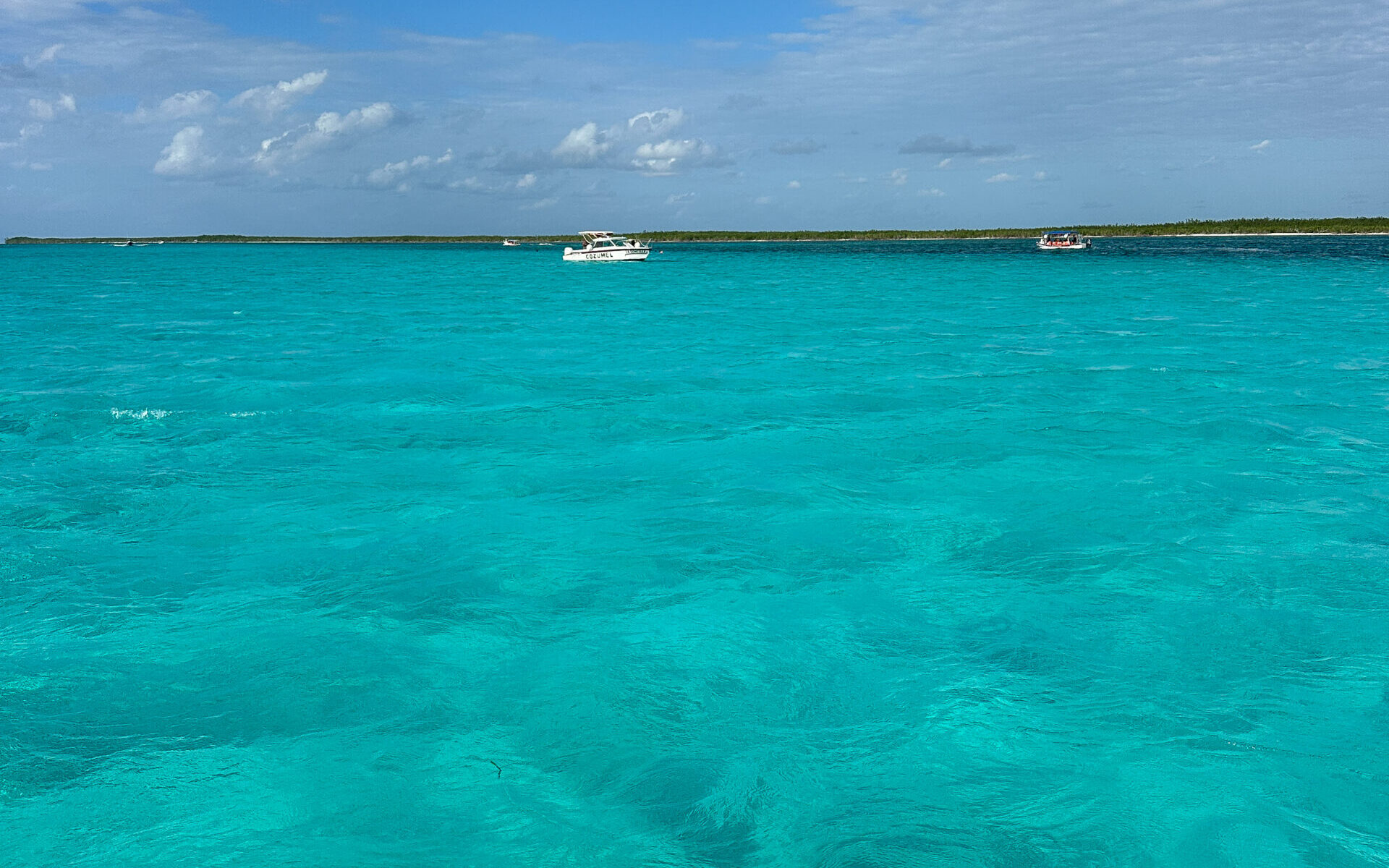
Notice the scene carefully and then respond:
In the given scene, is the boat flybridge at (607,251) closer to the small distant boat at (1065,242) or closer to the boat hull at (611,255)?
the boat hull at (611,255)

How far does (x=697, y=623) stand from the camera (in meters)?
9.66

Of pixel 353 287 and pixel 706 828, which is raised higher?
pixel 353 287

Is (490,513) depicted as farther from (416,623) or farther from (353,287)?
(353,287)

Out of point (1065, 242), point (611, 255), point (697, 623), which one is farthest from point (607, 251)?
point (697, 623)

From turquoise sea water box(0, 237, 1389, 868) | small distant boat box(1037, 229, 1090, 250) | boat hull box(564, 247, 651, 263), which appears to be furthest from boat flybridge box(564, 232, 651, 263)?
turquoise sea water box(0, 237, 1389, 868)

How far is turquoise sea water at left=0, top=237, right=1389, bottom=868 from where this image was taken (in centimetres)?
646

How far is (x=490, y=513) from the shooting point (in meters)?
13.3

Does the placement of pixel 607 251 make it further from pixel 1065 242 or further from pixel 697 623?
pixel 697 623

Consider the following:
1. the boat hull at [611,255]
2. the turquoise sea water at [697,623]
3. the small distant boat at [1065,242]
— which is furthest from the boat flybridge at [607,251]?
the turquoise sea water at [697,623]

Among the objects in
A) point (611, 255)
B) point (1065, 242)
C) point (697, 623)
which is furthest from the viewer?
point (1065, 242)

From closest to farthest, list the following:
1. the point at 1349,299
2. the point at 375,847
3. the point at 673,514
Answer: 1. the point at 375,847
2. the point at 673,514
3. the point at 1349,299

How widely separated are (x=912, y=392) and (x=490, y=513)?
39.5 feet

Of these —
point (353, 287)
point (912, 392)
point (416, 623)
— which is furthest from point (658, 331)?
point (353, 287)

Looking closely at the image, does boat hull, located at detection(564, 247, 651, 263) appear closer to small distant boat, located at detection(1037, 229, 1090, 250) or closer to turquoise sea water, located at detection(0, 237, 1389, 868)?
small distant boat, located at detection(1037, 229, 1090, 250)
